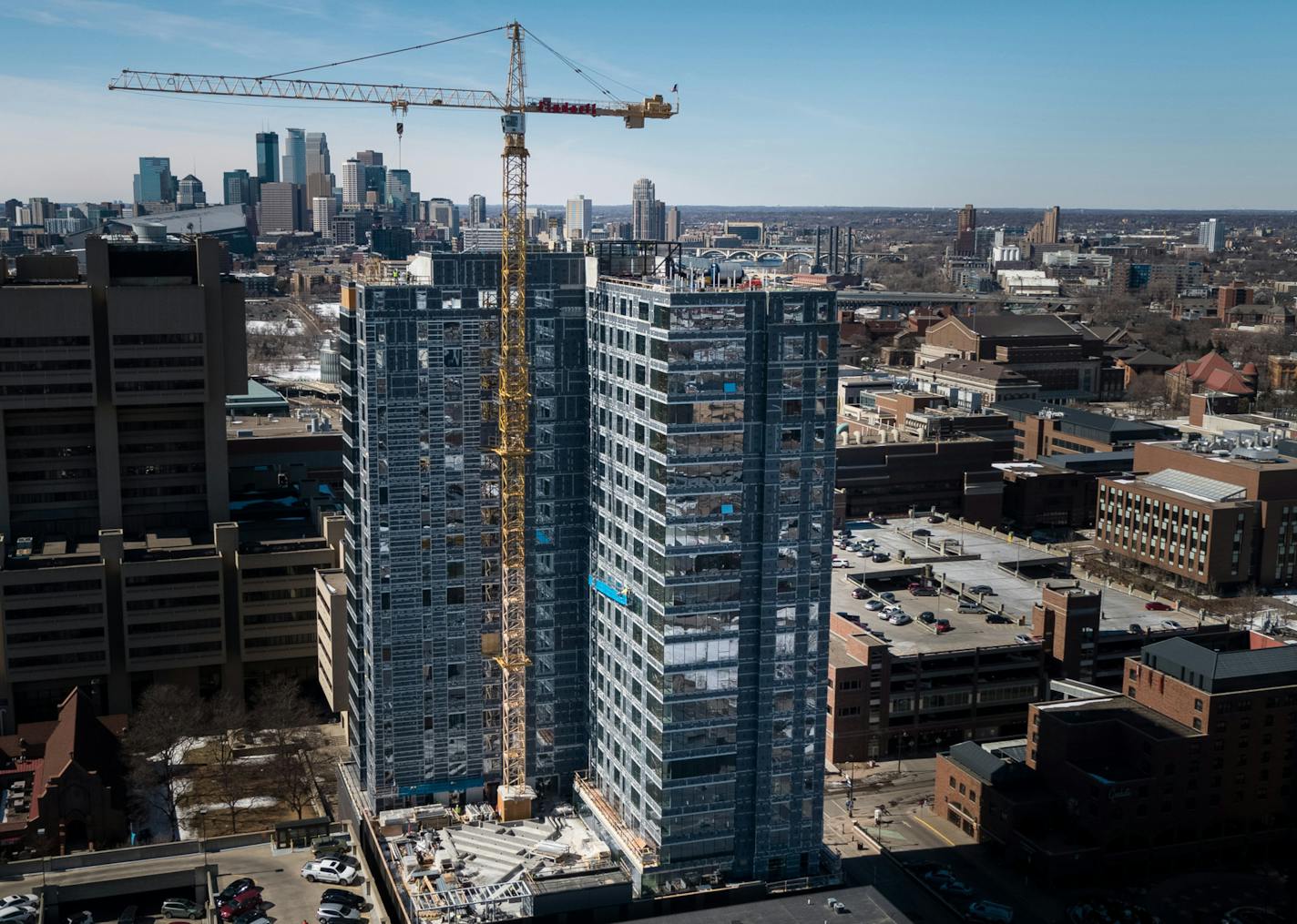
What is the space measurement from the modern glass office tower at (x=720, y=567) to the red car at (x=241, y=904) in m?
18.3

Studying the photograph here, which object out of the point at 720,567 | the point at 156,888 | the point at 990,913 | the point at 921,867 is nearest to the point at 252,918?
the point at 156,888

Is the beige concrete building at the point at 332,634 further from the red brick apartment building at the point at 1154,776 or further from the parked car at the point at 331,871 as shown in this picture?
the red brick apartment building at the point at 1154,776

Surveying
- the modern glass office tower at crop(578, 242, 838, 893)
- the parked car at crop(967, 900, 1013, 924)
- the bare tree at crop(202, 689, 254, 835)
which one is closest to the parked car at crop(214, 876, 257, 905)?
the bare tree at crop(202, 689, 254, 835)

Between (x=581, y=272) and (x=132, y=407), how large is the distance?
48716 millimetres

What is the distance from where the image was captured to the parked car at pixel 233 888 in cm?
6762

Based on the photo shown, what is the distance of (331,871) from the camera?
2763 inches

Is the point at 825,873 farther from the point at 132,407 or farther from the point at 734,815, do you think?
the point at 132,407

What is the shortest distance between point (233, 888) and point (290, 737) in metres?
23.4

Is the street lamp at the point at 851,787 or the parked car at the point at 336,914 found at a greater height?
the parked car at the point at 336,914

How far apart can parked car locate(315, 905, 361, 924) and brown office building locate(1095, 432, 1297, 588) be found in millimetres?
90169

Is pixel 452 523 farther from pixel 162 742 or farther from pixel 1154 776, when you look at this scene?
pixel 1154 776

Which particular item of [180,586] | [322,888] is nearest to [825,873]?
[322,888]

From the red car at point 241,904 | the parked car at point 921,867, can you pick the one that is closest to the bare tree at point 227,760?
the red car at point 241,904

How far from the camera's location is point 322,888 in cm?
6969
